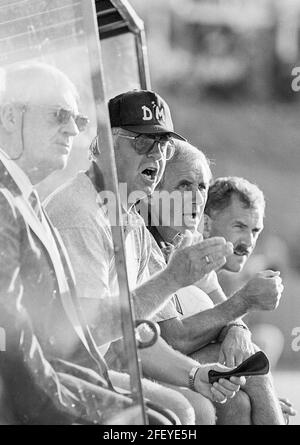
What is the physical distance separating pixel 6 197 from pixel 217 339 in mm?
982

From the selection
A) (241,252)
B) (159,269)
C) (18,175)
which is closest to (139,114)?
(159,269)

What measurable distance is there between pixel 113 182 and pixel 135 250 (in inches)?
16.3

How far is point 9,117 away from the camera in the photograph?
1646mm

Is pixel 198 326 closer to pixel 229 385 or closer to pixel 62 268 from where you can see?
pixel 229 385

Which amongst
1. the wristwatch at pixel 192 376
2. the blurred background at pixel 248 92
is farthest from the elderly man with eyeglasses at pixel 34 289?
the blurred background at pixel 248 92

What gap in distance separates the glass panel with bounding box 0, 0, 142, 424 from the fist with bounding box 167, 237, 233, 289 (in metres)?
0.15

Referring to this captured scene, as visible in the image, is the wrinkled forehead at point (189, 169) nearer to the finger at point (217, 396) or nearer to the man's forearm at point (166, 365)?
the man's forearm at point (166, 365)

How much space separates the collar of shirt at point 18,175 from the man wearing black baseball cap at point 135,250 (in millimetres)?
118

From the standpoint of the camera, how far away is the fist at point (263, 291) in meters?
2.11

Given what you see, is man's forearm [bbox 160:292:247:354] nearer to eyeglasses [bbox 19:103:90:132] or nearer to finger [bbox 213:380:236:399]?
finger [bbox 213:380:236:399]

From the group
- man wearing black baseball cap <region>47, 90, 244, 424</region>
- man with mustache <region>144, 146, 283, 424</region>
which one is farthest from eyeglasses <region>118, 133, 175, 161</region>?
man with mustache <region>144, 146, 283, 424</region>

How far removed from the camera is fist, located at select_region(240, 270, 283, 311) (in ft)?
6.93

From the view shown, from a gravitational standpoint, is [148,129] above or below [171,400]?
above

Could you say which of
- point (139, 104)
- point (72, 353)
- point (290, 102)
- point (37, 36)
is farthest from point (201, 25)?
point (72, 353)
